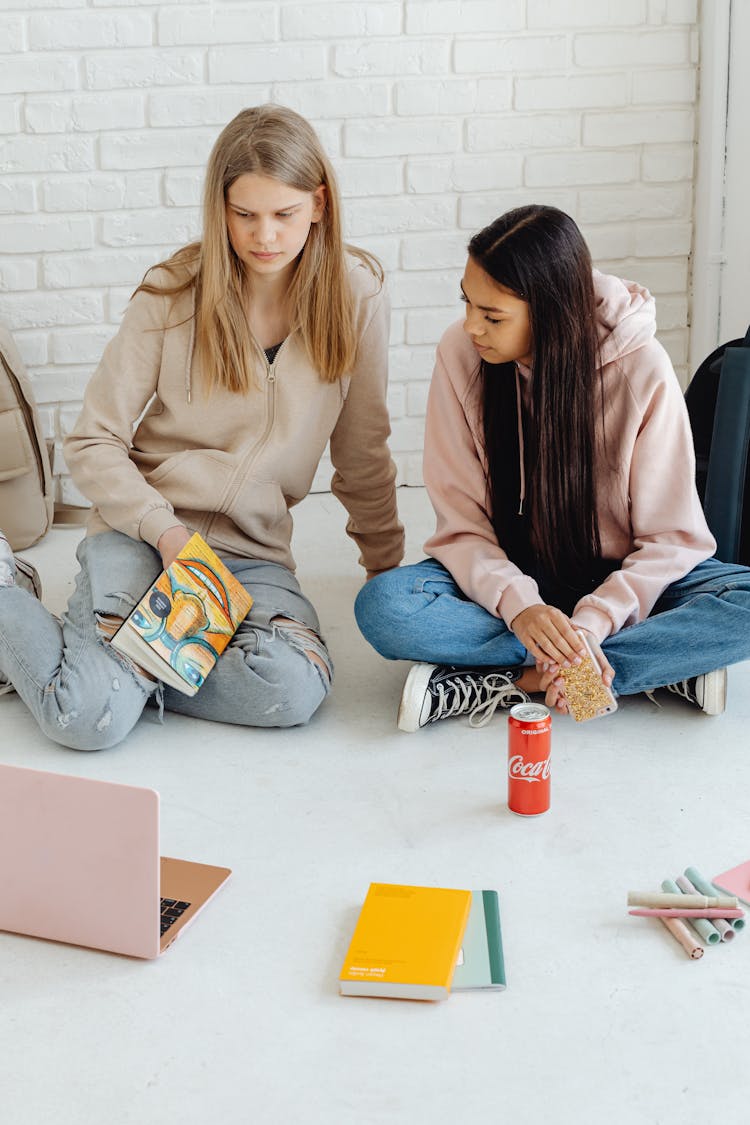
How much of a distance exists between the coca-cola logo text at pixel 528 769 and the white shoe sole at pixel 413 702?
0.28 metres

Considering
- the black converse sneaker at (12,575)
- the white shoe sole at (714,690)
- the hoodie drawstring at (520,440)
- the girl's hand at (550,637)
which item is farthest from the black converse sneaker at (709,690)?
the black converse sneaker at (12,575)

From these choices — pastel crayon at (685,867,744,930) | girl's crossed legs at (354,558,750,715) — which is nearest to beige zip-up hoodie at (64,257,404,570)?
girl's crossed legs at (354,558,750,715)

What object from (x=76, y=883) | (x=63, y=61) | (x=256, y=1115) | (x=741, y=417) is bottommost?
(x=256, y=1115)

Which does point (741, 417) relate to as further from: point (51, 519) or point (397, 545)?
point (51, 519)

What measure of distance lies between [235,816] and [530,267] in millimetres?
909

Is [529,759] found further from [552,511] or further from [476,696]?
[552,511]

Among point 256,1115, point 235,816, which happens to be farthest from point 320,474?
point 256,1115

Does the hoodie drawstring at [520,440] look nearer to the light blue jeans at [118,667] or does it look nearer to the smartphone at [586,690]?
the smartphone at [586,690]

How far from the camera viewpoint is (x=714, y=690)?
2.06 meters

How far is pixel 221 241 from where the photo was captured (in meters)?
2.10

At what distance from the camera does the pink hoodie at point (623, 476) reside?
6.72 ft

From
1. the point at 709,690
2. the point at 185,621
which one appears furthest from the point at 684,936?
the point at 185,621

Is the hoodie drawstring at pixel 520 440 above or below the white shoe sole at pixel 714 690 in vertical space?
above

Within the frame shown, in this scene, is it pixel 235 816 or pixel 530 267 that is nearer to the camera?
pixel 235 816
